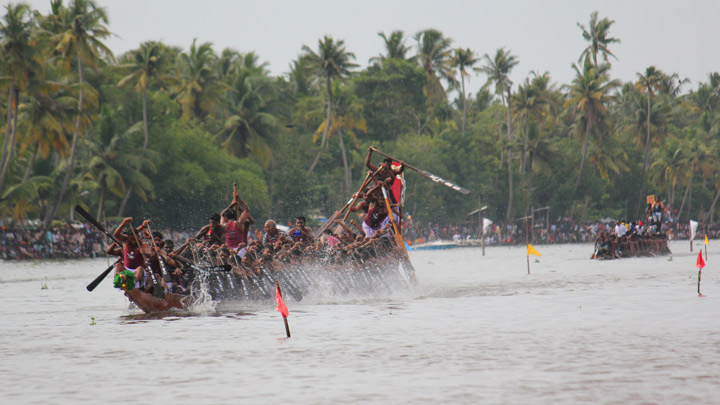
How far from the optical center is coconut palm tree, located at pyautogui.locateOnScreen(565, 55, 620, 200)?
77.8m

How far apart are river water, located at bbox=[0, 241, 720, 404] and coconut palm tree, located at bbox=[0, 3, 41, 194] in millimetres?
22477

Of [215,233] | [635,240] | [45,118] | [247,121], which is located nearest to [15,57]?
[45,118]

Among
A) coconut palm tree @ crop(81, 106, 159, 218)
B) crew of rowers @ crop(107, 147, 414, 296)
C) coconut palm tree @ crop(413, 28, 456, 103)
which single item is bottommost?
crew of rowers @ crop(107, 147, 414, 296)

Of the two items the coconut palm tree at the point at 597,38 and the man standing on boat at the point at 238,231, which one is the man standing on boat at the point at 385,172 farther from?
the coconut palm tree at the point at 597,38

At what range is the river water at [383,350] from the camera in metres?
9.64

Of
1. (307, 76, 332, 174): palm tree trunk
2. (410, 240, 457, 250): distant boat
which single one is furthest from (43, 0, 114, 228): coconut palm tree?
(410, 240, 457, 250): distant boat

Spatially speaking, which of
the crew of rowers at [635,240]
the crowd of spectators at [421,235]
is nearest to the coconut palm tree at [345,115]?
the crowd of spectators at [421,235]

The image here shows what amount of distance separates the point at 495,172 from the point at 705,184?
99.0ft

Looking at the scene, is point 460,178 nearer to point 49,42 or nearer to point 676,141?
point 676,141

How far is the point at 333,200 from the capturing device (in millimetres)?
70250

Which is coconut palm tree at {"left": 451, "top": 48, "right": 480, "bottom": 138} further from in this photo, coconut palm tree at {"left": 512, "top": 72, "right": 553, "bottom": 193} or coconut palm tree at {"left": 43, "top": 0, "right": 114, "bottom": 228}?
coconut palm tree at {"left": 43, "top": 0, "right": 114, "bottom": 228}

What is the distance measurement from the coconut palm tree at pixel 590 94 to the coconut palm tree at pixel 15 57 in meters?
49.2

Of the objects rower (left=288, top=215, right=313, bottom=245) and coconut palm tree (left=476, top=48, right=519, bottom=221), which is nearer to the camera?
rower (left=288, top=215, right=313, bottom=245)

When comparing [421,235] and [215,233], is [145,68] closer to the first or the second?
[421,235]
